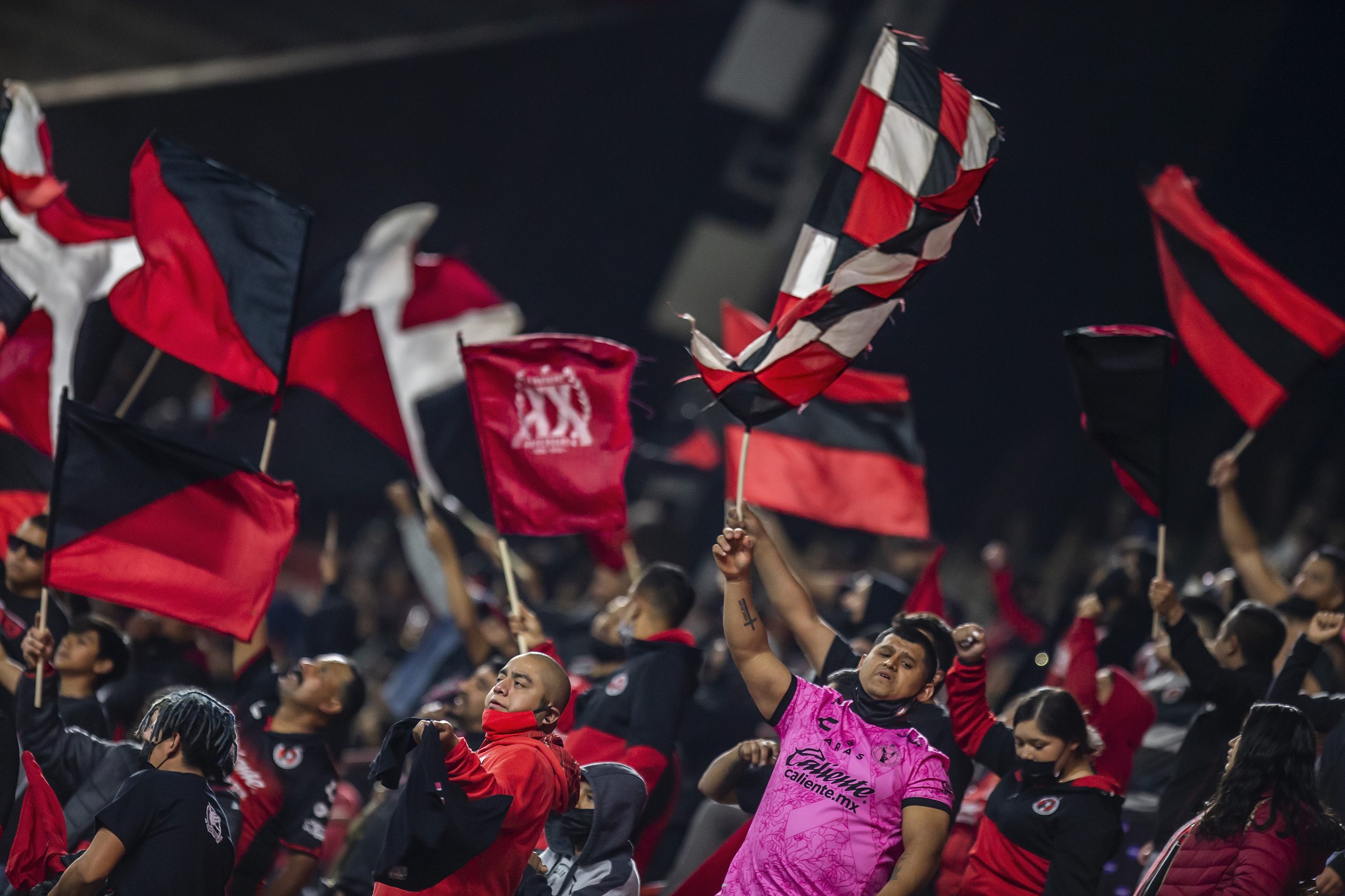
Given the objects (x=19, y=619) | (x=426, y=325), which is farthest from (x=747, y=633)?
(x=426, y=325)

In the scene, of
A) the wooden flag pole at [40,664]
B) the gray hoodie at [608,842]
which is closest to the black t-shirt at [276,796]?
the wooden flag pole at [40,664]

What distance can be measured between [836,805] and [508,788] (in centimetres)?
112

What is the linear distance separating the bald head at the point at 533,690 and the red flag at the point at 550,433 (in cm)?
170

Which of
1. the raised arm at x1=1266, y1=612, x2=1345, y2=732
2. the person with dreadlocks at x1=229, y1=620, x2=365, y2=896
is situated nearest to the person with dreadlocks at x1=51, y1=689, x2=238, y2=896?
the person with dreadlocks at x1=229, y1=620, x2=365, y2=896

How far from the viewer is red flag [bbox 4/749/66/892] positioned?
15.0 ft

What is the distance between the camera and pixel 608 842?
4.74 meters

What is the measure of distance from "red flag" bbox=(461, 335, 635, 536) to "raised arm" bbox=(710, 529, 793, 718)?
1724 mm

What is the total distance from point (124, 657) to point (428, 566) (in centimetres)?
311

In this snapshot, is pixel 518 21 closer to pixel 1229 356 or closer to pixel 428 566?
pixel 428 566

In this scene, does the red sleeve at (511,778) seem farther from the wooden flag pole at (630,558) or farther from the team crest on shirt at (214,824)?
the wooden flag pole at (630,558)

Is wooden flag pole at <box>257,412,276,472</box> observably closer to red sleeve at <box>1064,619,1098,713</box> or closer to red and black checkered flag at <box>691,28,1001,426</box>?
red and black checkered flag at <box>691,28,1001,426</box>

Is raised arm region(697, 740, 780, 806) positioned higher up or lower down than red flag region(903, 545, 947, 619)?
lower down

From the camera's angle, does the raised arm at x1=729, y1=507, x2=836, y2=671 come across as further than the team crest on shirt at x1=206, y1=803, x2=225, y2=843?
Yes

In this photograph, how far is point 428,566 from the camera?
8.81 meters
